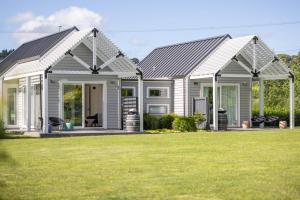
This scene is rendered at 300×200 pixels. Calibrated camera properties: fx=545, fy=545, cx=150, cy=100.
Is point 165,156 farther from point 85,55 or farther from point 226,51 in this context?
point 226,51

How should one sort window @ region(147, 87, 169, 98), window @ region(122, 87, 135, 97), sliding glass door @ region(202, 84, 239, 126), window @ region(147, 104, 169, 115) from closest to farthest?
window @ region(122, 87, 135, 97) → window @ region(147, 104, 169, 115) → window @ region(147, 87, 169, 98) → sliding glass door @ region(202, 84, 239, 126)

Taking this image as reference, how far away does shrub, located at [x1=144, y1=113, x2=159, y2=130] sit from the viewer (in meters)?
27.6

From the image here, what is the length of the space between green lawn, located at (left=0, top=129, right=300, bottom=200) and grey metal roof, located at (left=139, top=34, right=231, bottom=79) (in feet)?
52.1

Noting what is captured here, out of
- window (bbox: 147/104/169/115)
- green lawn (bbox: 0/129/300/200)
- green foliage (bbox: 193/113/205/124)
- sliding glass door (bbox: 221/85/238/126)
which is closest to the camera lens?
green lawn (bbox: 0/129/300/200)

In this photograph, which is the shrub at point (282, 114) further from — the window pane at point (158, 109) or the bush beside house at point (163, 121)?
the bush beside house at point (163, 121)

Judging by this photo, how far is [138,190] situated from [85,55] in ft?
62.9

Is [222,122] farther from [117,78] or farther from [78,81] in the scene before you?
[78,81]

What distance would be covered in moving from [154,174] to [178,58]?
912 inches

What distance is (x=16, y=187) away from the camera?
7.66 metres

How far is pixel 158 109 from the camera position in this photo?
29734 mm

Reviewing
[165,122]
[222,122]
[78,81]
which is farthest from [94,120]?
[222,122]

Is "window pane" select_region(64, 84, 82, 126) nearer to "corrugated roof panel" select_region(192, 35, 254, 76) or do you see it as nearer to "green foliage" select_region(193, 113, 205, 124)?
"green foliage" select_region(193, 113, 205, 124)

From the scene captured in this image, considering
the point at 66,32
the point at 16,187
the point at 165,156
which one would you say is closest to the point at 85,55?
the point at 66,32

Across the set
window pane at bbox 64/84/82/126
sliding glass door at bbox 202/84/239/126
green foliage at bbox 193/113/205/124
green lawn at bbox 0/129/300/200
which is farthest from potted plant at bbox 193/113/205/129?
green lawn at bbox 0/129/300/200
